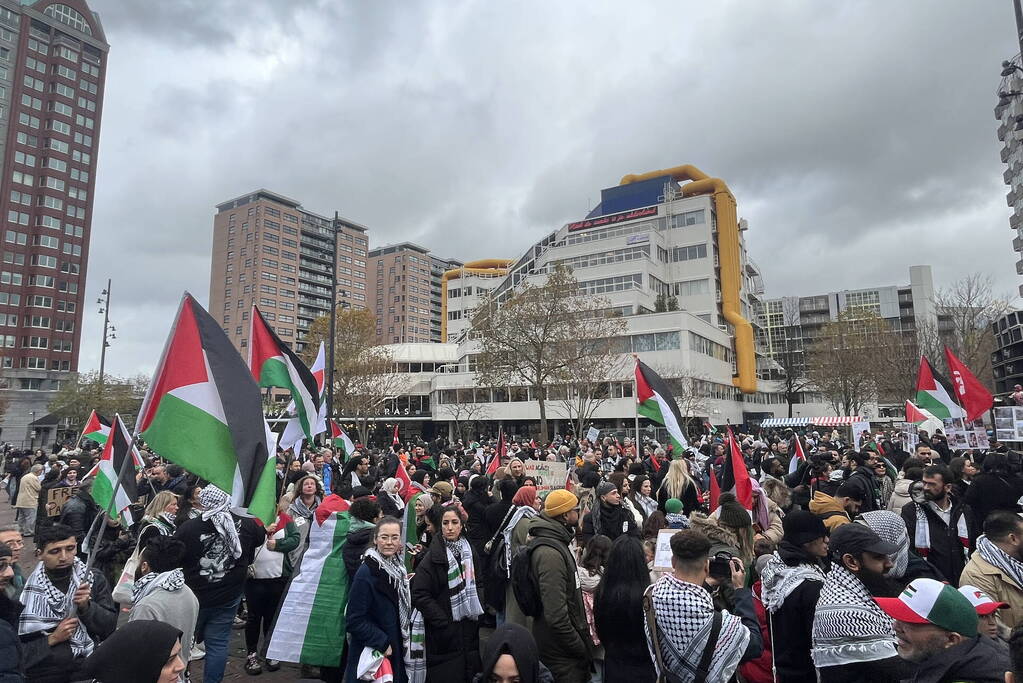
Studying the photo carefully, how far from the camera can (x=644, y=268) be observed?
5634cm

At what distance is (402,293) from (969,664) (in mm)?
129171

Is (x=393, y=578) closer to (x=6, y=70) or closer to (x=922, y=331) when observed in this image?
(x=922, y=331)

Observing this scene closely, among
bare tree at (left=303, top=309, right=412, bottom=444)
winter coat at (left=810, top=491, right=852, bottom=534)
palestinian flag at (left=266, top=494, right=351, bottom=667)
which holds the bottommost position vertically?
palestinian flag at (left=266, top=494, right=351, bottom=667)

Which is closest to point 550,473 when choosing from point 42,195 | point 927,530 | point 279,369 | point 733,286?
point 279,369

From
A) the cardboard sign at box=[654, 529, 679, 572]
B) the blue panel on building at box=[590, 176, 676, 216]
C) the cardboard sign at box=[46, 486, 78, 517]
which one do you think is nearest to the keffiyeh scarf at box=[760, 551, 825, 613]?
the cardboard sign at box=[654, 529, 679, 572]

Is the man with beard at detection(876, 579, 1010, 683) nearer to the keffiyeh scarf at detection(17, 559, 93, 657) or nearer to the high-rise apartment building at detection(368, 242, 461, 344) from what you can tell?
Answer: the keffiyeh scarf at detection(17, 559, 93, 657)

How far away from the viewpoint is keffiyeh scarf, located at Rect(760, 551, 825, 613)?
11.8ft

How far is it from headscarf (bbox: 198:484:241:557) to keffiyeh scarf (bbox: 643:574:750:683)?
3.69 metres

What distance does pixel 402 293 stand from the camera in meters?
129

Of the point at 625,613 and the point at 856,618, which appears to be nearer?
the point at 856,618

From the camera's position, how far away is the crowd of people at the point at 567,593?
287 centimetres

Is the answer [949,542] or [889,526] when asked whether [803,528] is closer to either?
[889,526]

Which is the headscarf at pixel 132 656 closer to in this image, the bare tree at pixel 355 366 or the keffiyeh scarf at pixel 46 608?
the keffiyeh scarf at pixel 46 608

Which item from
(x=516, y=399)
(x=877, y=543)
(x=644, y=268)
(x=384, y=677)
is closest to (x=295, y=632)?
(x=384, y=677)
